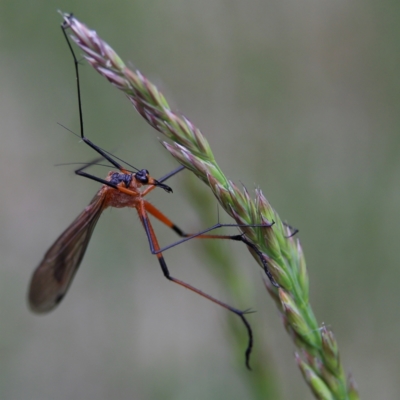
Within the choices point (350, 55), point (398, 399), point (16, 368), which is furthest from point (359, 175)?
point (16, 368)

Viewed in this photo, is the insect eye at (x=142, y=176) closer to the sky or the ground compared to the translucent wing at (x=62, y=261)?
closer to the sky

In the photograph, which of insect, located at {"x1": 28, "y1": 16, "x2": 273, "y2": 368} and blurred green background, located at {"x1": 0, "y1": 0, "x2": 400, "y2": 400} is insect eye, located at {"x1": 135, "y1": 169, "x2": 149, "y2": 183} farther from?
blurred green background, located at {"x1": 0, "y1": 0, "x2": 400, "y2": 400}

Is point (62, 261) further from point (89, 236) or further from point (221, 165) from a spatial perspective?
point (221, 165)

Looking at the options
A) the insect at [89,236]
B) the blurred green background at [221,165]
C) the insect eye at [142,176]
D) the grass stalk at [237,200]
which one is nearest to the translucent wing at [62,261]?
the insect at [89,236]

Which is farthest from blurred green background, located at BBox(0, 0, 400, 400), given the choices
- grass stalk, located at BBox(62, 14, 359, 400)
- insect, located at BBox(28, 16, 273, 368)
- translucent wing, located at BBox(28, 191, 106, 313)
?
grass stalk, located at BBox(62, 14, 359, 400)

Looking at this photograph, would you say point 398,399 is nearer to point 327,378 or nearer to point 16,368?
point 327,378

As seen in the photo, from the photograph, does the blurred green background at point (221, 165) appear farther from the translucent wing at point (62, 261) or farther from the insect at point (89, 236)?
the translucent wing at point (62, 261)

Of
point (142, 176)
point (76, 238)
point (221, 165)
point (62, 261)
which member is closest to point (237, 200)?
point (142, 176)

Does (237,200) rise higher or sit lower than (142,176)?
lower
